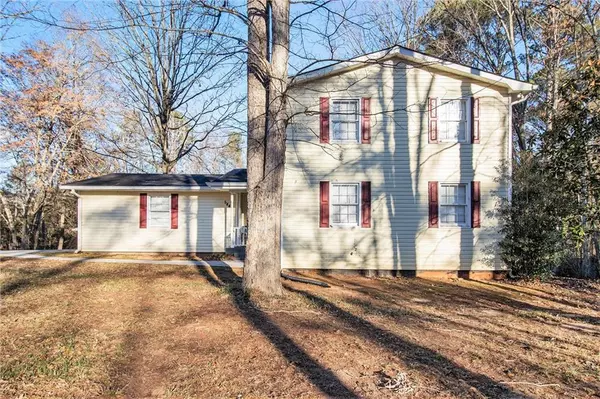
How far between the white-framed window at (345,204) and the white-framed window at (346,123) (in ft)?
4.60

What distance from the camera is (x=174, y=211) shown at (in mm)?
A: 13516

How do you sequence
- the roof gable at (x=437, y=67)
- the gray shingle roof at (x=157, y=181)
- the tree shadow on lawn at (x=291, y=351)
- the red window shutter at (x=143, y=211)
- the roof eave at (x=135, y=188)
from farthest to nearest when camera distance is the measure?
the red window shutter at (x=143, y=211)
the gray shingle roof at (x=157, y=181)
the roof eave at (x=135, y=188)
the roof gable at (x=437, y=67)
the tree shadow on lawn at (x=291, y=351)

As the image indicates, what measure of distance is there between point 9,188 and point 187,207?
1399 centimetres

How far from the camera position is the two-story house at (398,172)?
35.1 feet

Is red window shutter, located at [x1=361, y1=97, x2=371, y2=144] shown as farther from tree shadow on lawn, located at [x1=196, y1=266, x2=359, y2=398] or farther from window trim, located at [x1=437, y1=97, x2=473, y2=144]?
tree shadow on lawn, located at [x1=196, y1=266, x2=359, y2=398]

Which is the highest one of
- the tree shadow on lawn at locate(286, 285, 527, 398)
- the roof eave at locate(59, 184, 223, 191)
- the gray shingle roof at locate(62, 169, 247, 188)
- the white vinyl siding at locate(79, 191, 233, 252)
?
the gray shingle roof at locate(62, 169, 247, 188)

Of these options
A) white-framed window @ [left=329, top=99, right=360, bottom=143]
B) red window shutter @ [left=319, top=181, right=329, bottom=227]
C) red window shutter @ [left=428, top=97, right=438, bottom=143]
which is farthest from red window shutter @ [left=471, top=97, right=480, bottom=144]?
red window shutter @ [left=319, top=181, right=329, bottom=227]

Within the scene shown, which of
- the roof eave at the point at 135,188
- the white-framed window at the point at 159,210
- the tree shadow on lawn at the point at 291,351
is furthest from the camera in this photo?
the white-framed window at the point at 159,210

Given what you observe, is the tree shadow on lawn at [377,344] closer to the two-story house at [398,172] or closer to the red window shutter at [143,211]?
the two-story house at [398,172]

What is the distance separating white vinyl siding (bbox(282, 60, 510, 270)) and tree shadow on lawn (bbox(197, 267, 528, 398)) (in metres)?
4.68

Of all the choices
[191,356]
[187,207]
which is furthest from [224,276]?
[187,207]

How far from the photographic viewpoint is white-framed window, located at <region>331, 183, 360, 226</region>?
1088 centimetres

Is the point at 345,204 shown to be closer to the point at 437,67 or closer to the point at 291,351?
the point at 437,67

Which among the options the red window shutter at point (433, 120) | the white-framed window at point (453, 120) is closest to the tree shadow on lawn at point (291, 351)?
the red window shutter at point (433, 120)
